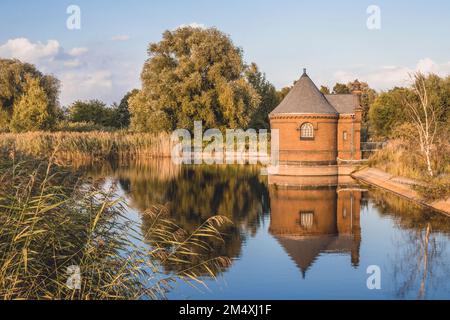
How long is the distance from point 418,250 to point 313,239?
269 centimetres

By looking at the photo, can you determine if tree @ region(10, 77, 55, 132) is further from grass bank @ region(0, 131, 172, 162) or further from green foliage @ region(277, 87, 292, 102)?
green foliage @ region(277, 87, 292, 102)

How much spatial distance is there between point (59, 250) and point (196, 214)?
1007 cm

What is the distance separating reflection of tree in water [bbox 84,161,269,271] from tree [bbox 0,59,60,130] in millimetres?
22722

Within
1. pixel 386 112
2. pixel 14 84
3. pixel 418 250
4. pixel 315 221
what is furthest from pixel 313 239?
pixel 14 84

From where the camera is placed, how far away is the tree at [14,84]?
50812 millimetres

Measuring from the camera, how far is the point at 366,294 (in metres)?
8.84

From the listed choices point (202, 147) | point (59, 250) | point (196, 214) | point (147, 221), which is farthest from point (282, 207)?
point (202, 147)

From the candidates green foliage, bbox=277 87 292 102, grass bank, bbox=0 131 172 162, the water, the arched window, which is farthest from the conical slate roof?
green foliage, bbox=277 87 292 102

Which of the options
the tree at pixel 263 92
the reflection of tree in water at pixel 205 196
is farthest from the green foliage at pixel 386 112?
the reflection of tree in water at pixel 205 196

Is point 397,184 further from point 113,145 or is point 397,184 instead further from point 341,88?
point 341,88

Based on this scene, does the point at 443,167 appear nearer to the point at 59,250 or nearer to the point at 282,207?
the point at 282,207

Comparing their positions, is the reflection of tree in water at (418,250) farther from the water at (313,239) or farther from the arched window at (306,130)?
the arched window at (306,130)

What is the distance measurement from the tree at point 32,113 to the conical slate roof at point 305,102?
26.6 metres

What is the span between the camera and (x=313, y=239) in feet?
44.2
